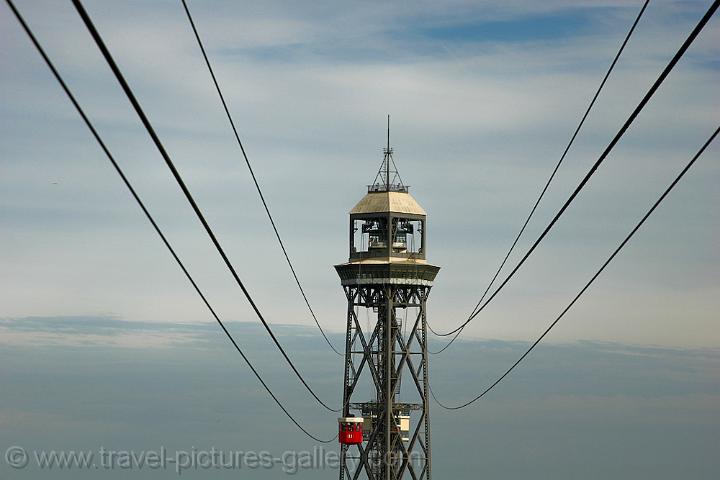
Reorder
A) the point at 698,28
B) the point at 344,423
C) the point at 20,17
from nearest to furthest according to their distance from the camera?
1. the point at 20,17
2. the point at 698,28
3. the point at 344,423

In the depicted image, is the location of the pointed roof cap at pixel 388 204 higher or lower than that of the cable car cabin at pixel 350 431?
higher

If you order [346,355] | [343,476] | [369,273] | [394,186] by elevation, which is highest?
[394,186]

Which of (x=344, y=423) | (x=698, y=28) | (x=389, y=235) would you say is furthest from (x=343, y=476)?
(x=698, y=28)

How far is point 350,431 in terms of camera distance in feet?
366

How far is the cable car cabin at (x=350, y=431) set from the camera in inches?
4382

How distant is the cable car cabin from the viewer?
11131cm

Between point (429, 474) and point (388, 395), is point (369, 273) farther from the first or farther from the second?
point (429, 474)

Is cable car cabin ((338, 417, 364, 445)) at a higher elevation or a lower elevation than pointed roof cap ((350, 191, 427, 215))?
lower

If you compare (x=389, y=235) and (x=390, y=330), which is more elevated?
(x=389, y=235)

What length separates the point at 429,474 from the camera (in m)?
113

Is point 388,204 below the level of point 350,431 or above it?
above

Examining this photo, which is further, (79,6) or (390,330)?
(390,330)

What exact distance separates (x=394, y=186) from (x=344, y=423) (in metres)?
20.9

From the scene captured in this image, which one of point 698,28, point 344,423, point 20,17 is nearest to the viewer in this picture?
point 20,17
